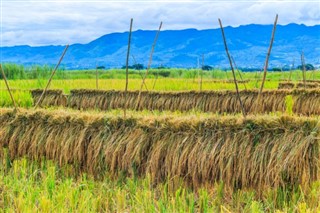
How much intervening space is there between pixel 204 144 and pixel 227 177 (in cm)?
42

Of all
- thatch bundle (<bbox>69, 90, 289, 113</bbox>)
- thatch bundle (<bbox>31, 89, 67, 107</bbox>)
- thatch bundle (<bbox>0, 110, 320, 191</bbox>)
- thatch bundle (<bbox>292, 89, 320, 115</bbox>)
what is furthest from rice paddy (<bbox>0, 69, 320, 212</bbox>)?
thatch bundle (<bbox>31, 89, 67, 107</bbox>)

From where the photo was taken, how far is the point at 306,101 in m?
11.7

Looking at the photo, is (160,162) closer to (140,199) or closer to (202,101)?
(140,199)

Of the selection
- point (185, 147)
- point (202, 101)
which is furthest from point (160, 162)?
point (202, 101)

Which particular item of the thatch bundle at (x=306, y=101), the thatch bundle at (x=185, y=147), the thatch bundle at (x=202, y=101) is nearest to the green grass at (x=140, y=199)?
the thatch bundle at (x=185, y=147)

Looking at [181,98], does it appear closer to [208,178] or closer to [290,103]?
[290,103]

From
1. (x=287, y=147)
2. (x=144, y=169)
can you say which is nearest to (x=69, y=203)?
(x=144, y=169)

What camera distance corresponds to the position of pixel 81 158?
19.1 feet

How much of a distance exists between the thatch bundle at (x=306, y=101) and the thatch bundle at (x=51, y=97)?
608 cm

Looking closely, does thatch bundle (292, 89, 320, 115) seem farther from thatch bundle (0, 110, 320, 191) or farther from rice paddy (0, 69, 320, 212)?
thatch bundle (0, 110, 320, 191)

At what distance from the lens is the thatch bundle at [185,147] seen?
4.60 m

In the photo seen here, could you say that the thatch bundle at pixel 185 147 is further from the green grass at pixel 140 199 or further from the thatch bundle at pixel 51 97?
the thatch bundle at pixel 51 97

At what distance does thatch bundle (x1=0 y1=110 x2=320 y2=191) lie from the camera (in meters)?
4.60

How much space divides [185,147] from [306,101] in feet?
23.9
